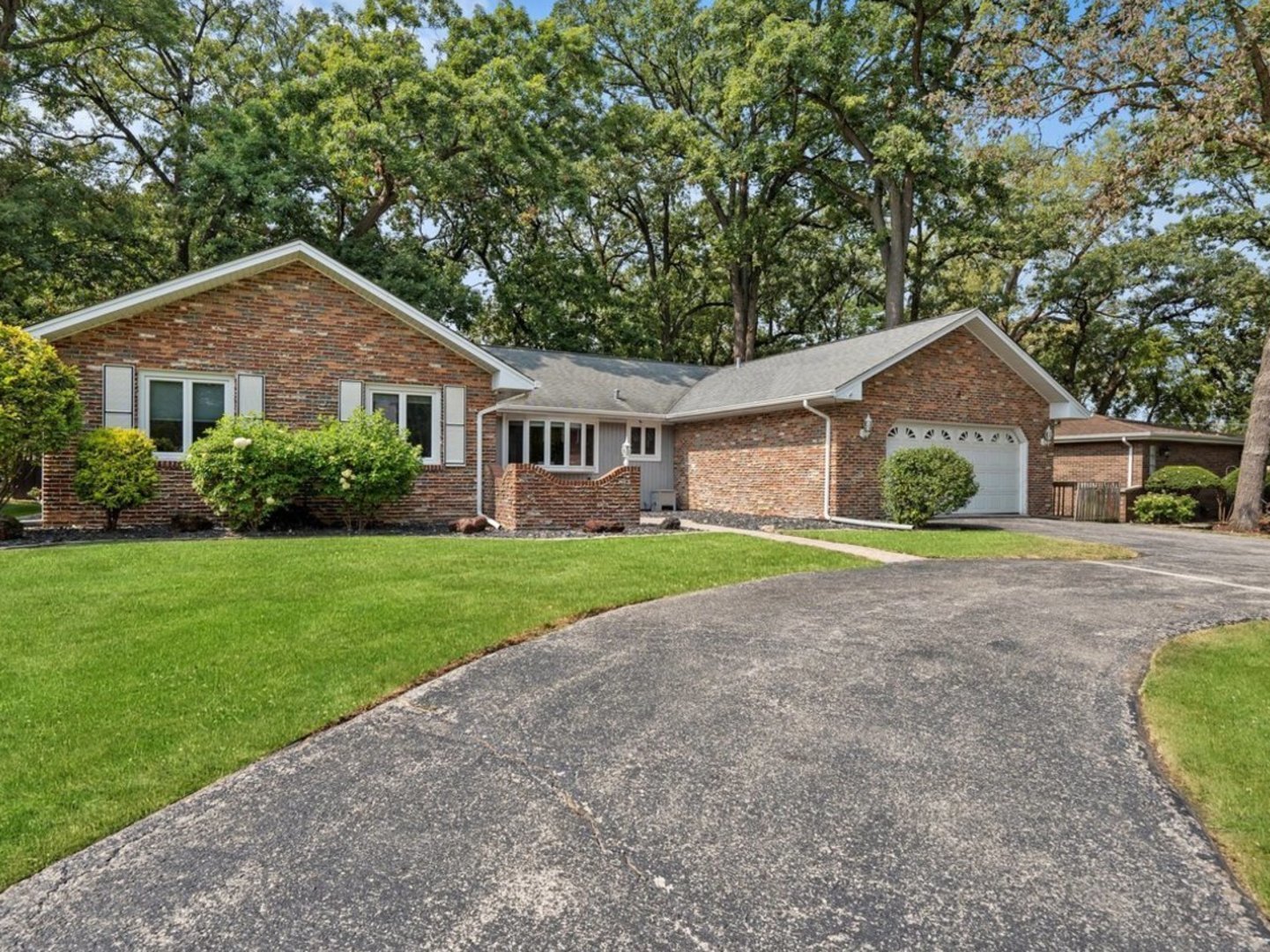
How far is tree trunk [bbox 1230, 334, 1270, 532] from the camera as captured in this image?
17375 mm

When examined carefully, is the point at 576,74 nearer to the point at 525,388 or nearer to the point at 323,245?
the point at 323,245

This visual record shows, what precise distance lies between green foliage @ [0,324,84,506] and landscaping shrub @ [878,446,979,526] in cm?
1485

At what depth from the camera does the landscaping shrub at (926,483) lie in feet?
47.4

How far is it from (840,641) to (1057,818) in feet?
8.71

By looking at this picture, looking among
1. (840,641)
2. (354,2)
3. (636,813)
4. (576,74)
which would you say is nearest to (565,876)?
(636,813)

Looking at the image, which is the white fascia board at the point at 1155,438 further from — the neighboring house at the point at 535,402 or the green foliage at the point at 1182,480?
the neighboring house at the point at 535,402

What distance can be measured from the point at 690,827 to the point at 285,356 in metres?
13.3

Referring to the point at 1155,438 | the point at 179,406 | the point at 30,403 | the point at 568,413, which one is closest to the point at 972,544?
the point at 568,413

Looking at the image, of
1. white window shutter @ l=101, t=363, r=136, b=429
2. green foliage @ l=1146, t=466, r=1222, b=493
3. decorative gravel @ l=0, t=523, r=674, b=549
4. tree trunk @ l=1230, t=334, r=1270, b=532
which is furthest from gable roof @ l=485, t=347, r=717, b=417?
tree trunk @ l=1230, t=334, r=1270, b=532

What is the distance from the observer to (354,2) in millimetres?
24938

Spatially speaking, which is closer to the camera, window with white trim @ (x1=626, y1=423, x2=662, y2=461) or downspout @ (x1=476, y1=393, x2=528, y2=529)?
downspout @ (x1=476, y1=393, x2=528, y2=529)

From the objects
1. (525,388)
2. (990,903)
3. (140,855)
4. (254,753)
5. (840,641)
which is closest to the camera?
(990,903)

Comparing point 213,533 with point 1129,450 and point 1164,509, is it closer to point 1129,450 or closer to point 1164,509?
point 1164,509

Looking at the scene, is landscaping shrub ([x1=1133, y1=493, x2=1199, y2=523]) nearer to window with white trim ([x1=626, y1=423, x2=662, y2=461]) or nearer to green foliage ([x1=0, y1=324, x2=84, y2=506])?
window with white trim ([x1=626, y1=423, x2=662, y2=461])
